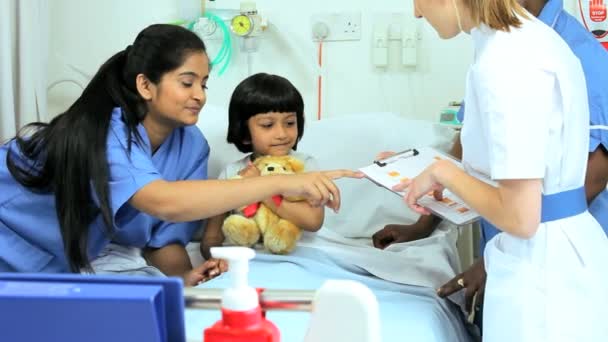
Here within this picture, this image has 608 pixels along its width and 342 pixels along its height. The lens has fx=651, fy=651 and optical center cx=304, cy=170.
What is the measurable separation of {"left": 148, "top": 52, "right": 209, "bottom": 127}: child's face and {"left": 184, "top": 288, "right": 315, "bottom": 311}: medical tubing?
904mm

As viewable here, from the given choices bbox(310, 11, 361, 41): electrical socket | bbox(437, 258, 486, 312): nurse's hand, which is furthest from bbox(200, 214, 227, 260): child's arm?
bbox(310, 11, 361, 41): electrical socket

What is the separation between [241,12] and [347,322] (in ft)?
6.29

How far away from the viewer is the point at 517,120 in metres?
0.95

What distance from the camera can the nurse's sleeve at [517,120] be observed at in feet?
3.12

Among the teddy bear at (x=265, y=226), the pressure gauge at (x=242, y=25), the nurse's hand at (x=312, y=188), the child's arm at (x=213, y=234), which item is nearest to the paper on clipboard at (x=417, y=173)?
the nurse's hand at (x=312, y=188)

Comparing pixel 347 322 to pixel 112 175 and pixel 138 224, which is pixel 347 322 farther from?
pixel 138 224

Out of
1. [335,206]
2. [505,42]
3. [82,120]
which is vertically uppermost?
[505,42]

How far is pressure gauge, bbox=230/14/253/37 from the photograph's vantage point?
91.4 inches

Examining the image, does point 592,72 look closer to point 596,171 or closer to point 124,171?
point 596,171

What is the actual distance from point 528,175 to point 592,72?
1.74 ft

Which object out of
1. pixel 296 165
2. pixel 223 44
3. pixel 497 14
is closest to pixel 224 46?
pixel 223 44

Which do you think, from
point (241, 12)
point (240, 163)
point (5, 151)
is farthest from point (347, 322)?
point (241, 12)

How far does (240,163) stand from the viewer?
1781mm

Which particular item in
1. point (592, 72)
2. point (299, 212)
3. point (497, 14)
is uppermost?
point (497, 14)
